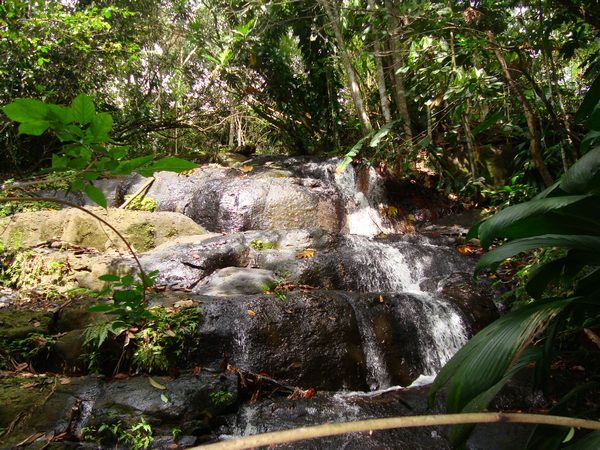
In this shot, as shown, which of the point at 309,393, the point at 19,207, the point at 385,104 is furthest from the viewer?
the point at 385,104

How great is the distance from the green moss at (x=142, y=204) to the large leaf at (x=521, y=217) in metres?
7.44

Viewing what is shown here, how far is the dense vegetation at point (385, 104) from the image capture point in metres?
1.20

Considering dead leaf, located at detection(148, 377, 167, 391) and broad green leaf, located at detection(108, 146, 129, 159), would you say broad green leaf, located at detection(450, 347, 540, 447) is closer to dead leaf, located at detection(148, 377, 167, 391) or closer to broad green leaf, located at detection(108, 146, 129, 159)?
broad green leaf, located at detection(108, 146, 129, 159)

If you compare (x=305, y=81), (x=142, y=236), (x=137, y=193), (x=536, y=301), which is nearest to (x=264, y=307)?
(x=536, y=301)

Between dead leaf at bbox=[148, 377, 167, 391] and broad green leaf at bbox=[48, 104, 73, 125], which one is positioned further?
dead leaf at bbox=[148, 377, 167, 391]

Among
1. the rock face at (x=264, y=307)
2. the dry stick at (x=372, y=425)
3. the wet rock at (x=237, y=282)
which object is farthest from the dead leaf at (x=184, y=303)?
the dry stick at (x=372, y=425)

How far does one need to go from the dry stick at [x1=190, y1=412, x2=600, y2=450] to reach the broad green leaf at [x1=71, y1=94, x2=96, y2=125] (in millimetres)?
824

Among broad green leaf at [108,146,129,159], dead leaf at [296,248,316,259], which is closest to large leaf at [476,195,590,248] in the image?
broad green leaf at [108,146,129,159]

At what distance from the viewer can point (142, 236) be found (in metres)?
6.11

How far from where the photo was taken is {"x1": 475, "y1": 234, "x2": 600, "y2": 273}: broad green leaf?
138 cm

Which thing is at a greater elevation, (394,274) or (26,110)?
(26,110)

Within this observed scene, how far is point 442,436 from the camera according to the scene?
2.63 metres

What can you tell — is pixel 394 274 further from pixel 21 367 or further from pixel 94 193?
pixel 94 193

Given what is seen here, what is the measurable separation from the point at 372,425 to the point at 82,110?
0.93 m
